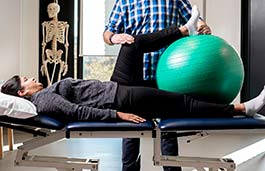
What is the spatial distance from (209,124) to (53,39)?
12.7ft

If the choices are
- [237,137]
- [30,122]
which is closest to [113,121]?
[30,122]

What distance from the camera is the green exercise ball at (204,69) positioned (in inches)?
71.1

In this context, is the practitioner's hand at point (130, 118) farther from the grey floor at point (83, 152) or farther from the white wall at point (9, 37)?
the white wall at point (9, 37)

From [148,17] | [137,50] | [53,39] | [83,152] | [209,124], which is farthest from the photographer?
[53,39]

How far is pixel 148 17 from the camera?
237cm

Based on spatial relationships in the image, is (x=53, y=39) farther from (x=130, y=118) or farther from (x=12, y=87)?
(x=130, y=118)

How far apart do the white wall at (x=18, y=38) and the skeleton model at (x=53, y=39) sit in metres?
0.12

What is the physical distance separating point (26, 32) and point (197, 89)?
12.4 ft

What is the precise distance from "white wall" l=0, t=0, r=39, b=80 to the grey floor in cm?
100

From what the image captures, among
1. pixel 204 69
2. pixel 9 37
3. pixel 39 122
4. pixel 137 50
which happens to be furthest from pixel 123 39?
pixel 9 37

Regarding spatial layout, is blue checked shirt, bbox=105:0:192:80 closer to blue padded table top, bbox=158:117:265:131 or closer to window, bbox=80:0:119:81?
blue padded table top, bbox=158:117:265:131

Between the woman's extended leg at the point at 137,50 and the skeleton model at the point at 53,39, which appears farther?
the skeleton model at the point at 53,39

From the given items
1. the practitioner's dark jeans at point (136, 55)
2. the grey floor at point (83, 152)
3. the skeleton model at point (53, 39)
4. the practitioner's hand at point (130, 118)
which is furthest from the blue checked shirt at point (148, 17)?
the skeleton model at point (53, 39)

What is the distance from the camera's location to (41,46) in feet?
17.1
